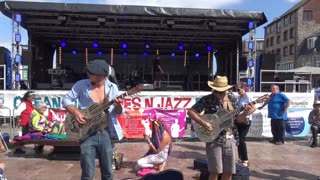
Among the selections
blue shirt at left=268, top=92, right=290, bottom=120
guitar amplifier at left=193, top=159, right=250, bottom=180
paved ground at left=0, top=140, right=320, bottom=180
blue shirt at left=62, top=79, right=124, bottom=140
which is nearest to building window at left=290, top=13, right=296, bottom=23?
blue shirt at left=268, top=92, right=290, bottom=120

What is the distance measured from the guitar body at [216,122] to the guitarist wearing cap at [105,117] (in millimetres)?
1060

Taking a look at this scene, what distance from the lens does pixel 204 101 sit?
5348 mm

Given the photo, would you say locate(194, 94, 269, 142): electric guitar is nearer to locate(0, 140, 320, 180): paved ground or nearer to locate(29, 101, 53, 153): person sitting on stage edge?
locate(0, 140, 320, 180): paved ground

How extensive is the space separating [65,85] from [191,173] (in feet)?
35.2

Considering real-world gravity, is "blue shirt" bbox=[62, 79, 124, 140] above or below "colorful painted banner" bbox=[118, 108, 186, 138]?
above

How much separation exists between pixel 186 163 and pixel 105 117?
4.00 m

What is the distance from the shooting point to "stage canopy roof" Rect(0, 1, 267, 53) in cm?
1273

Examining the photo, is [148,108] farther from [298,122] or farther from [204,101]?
[204,101]

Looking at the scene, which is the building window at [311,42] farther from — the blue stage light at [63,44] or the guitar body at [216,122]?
the guitar body at [216,122]

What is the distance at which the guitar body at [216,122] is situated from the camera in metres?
5.18

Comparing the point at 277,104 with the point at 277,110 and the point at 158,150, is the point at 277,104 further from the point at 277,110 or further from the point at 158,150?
the point at 158,150

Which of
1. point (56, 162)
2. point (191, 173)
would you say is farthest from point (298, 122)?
point (56, 162)

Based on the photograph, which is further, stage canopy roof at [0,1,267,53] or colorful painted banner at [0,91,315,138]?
stage canopy roof at [0,1,267,53]

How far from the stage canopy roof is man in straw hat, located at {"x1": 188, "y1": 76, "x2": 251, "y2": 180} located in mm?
7851
